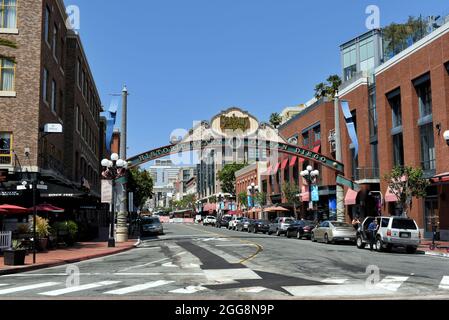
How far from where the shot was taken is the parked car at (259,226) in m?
47.9

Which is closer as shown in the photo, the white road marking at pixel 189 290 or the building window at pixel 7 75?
the white road marking at pixel 189 290

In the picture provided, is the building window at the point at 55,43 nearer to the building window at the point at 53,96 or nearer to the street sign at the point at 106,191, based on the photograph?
the building window at the point at 53,96

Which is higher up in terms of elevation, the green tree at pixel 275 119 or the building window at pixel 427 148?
the green tree at pixel 275 119

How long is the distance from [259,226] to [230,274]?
35.0 m

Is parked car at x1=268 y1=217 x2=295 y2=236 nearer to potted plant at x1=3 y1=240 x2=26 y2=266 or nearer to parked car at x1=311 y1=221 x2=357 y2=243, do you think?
parked car at x1=311 y1=221 x2=357 y2=243

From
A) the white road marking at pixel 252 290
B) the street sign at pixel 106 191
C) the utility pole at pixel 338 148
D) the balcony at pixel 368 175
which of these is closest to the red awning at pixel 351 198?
the balcony at pixel 368 175

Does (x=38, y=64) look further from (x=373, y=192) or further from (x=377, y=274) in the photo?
(x=373, y=192)

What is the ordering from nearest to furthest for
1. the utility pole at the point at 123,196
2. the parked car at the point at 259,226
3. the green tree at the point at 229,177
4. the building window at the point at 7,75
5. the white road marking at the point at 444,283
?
the white road marking at the point at 444,283 → the building window at the point at 7,75 → the utility pole at the point at 123,196 → the parked car at the point at 259,226 → the green tree at the point at 229,177

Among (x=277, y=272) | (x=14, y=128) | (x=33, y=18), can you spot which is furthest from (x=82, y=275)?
(x=33, y=18)

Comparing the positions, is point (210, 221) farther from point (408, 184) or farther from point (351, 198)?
point (408, 184)

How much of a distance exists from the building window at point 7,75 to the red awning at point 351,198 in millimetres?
28341

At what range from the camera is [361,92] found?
4338cm

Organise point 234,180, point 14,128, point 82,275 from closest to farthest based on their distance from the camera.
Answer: point 82,275 < point 14,128 < point 234,180

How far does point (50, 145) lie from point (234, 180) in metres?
78.2
